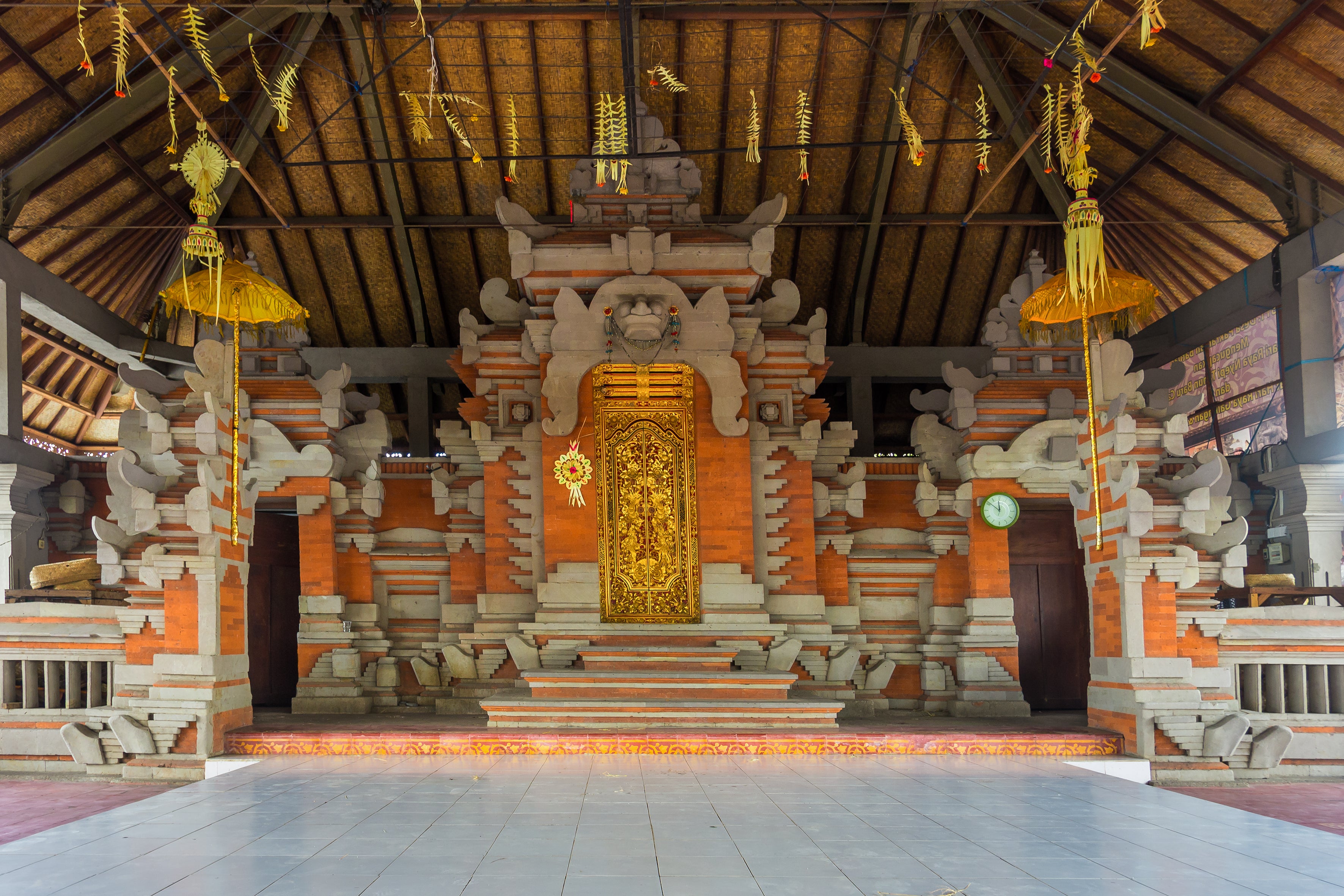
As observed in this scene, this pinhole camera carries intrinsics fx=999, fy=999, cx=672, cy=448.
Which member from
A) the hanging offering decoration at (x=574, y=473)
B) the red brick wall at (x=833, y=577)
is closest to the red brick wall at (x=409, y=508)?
the hanging offering decoration at (x=574, y=473)

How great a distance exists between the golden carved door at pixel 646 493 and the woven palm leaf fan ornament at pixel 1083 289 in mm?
4439

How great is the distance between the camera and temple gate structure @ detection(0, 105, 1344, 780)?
997 centimetres

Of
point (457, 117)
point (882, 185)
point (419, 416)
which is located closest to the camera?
point (457, 117)

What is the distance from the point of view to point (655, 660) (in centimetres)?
1146

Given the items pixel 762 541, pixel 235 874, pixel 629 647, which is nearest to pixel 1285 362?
pixel 762 541

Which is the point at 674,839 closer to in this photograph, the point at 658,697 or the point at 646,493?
the point at 658,697

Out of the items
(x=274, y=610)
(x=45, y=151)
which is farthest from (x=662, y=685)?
(x=45, y=151)

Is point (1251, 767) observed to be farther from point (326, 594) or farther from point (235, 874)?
point (326, 594)

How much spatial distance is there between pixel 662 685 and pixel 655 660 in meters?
0.59

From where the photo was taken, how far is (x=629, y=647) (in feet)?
38.1

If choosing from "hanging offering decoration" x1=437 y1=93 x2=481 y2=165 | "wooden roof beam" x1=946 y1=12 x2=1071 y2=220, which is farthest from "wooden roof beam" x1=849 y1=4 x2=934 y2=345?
"hanging offering decoration" x1=437 y1=93 x2=481 y2=165

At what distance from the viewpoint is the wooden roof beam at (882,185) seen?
13.9 meters

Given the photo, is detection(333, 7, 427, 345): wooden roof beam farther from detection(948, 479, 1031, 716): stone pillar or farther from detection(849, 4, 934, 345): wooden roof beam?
detection(948, 479, 1031, 716): stone pillar

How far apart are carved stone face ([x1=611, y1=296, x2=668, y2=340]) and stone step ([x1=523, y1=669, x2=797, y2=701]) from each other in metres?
4.01
